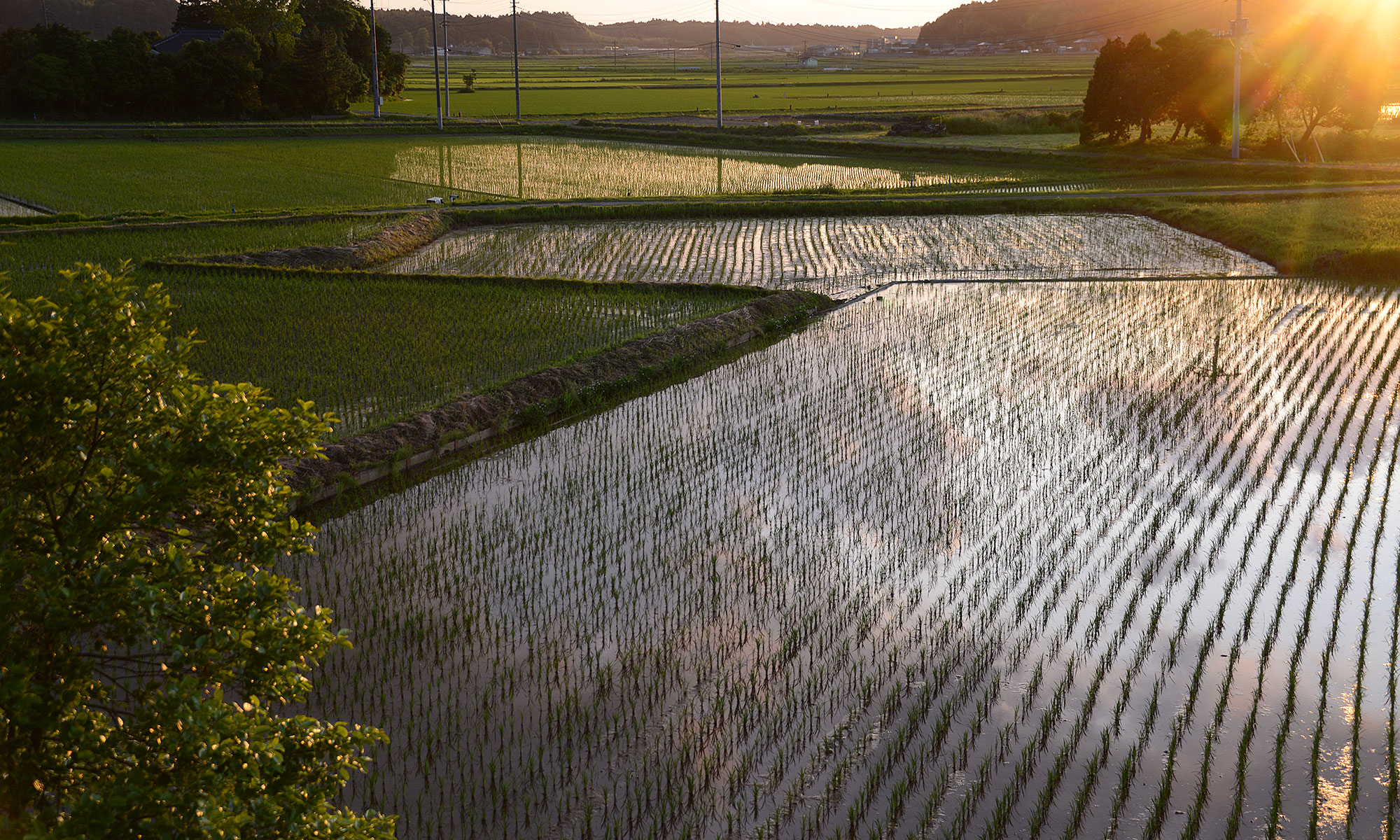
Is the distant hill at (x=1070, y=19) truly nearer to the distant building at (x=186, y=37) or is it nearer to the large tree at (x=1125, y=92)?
the distant building at (x=186, y=37)

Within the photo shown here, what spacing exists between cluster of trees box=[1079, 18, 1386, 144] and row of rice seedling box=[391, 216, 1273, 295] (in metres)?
14.3

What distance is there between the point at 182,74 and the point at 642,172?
889 inches

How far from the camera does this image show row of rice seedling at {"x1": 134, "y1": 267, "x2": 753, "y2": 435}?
9.43 meters

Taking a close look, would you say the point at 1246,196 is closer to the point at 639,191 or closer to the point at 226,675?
the point at 639,191

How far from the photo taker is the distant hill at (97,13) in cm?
10050

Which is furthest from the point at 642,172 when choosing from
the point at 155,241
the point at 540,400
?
the point at 540,400

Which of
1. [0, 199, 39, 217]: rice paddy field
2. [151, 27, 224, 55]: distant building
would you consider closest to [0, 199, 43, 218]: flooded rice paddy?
[0, 199, 39, 217]: rice paddy field

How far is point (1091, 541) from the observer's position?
6625 millimetres

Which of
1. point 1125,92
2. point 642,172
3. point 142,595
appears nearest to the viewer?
point 142,595

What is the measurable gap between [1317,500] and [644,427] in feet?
16.5

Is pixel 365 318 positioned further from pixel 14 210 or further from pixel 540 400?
pixel 14 210

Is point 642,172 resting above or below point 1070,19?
below

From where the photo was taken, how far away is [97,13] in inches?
4237

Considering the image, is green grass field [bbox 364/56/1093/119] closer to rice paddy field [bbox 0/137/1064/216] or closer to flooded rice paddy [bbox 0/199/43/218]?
rice paddy field [bbox 0/137/1064/216]
